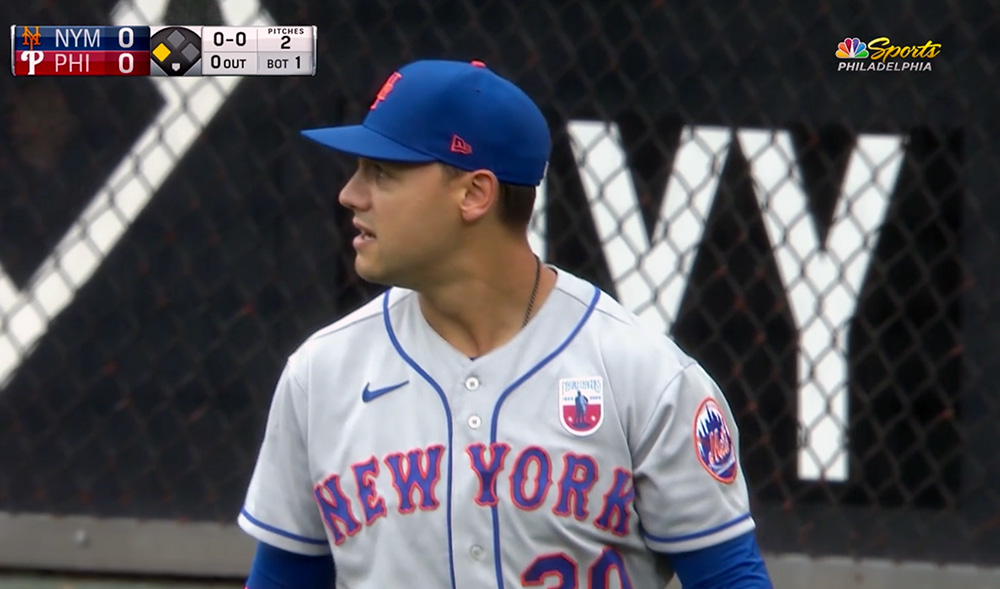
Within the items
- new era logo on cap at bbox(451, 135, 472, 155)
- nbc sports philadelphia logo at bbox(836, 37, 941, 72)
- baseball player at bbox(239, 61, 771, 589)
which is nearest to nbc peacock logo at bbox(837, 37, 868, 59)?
nbc sports philadelphia logo at bbox(836, 37, 941, 72)

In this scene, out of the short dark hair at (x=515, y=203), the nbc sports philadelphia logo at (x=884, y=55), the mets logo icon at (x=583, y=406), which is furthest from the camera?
the nbc sports philadelphia logo at (x=884, y=55)

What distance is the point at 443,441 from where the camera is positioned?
191 cm

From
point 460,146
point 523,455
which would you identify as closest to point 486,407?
point 523,455

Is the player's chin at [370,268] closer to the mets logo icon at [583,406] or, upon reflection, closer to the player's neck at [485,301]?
the player's neck at [485,301]

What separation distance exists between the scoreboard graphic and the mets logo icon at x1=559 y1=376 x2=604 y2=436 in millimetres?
1759

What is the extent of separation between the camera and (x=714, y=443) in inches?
76.0

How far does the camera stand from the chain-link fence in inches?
134

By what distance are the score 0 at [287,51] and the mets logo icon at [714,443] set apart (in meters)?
1.78

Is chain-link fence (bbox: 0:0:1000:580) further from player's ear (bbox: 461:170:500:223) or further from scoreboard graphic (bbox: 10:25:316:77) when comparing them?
player's ear (bbox: 461:170:500:223)

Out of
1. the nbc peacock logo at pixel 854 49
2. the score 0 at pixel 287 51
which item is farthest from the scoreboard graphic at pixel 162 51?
the nbc peacock logo at pixel 854 49

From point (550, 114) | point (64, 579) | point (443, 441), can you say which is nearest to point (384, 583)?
point (443, 441)

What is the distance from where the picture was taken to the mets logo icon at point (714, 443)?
1901mm

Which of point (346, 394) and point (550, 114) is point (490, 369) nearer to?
point (346, 394)

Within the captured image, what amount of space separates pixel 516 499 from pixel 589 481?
0.30ft
